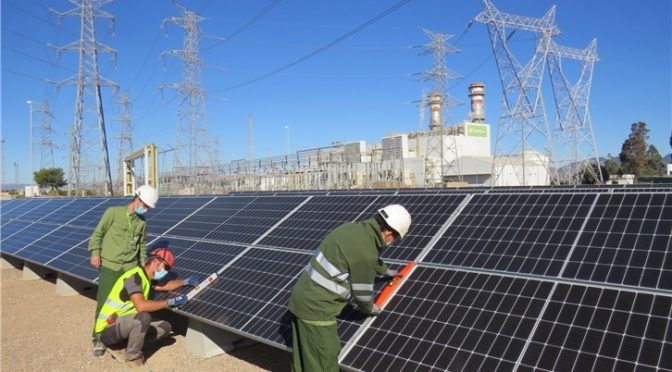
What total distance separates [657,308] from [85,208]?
1504 cm

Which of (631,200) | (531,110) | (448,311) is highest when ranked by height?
(531,110)

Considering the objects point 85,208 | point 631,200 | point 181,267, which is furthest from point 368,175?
point 631,200

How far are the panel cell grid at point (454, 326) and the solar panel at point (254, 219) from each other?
12.0 feet

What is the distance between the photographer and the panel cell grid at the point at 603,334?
10.8 ft

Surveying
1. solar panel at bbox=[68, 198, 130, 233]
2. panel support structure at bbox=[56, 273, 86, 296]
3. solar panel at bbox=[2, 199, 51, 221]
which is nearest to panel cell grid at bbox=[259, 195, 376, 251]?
panel support structure at bbox=[56, 273, 86, 296]

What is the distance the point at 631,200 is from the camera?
4.99 meters

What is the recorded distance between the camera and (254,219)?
28.2 feet

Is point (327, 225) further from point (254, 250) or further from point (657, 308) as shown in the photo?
point (657, 308)

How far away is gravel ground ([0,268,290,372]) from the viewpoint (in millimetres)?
6656

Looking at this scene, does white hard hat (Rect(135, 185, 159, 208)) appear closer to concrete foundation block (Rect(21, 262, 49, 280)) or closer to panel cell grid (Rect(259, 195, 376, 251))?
panel cell grid (Rect(259, 195, 376, 251))

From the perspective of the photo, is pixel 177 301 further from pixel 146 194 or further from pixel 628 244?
pixel 628 244

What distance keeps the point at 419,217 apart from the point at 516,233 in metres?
1.47

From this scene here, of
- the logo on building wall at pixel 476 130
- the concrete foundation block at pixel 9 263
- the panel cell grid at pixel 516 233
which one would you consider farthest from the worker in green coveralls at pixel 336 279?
the logo on building wall at pixel 476 130

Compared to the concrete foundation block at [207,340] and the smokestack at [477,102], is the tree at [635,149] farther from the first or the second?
the concrete foundation block at [207,340]
